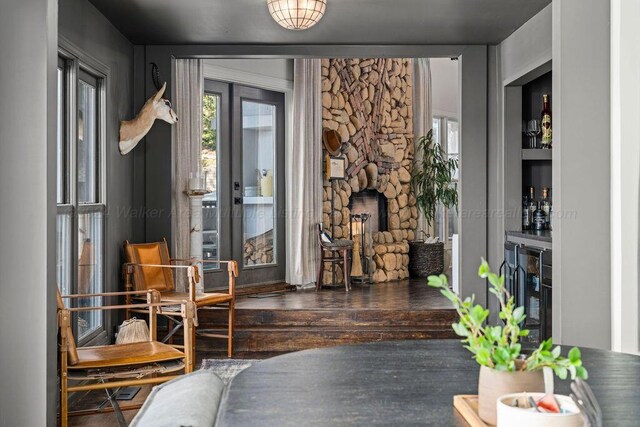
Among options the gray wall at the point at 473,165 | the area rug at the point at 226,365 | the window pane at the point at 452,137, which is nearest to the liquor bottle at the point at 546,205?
the gray wall at the point at 473,165

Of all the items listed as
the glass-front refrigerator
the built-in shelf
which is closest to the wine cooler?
the glass-front refrigerator

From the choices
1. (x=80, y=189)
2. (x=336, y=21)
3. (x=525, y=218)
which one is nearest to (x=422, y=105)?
(x=525, y=218)

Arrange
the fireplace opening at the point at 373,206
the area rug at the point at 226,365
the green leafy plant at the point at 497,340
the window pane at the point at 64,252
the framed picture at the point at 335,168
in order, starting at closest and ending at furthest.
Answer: the green leafy plant at the point at 497,340 → the window pane at the point at 64,252 → the area rug at the point at 226,365 → the framed picture at the point at 335,168 → the fireplace opening at the point at 373,206

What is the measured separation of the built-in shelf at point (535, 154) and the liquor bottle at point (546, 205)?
0.86 feet

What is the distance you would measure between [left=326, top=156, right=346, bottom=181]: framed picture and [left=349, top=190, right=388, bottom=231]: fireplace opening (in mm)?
581

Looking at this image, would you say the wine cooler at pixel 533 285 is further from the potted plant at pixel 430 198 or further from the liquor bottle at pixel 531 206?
the potted plant at pixel 430 198

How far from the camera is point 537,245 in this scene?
17.1 feet

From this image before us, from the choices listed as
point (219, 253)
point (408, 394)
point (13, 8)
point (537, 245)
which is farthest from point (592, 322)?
point (219, 253)

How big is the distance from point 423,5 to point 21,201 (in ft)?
10.2

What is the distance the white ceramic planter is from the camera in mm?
1165

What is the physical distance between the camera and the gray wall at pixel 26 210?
10.1ft

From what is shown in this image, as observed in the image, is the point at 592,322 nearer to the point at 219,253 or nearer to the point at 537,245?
the point at 537,245

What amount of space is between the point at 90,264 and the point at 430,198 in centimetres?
510

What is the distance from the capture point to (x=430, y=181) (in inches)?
362
